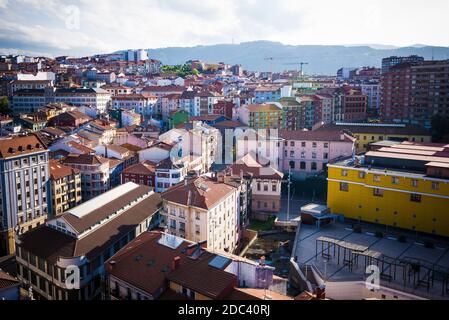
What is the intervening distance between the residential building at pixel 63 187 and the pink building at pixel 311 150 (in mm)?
21384

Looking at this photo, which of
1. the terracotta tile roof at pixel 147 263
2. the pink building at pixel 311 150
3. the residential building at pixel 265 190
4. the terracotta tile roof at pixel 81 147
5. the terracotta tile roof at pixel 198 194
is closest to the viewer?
the terracotta tile roof at pixel 147 263

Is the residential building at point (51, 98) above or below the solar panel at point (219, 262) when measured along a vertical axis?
above

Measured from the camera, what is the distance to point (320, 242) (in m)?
25.6

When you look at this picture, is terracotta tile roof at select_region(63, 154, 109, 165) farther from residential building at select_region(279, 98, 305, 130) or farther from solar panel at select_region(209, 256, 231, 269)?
residential building at select_region(279, 98, 305, 130)

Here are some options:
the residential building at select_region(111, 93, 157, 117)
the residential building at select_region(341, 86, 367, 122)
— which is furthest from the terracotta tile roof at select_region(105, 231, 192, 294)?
the residential building at select_region(111, 93, 157, 117)

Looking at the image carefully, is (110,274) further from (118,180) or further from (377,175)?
(118,180)

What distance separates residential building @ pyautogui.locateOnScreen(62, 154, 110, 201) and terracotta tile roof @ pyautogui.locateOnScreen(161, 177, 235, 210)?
47.6 ft

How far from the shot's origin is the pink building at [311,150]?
42.4 meters

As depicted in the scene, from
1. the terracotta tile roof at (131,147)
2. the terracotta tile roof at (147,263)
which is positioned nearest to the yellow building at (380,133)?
the terracotta tile roof at (131,147)

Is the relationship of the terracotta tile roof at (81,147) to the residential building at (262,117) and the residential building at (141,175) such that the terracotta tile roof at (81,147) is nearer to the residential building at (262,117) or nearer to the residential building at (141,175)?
the residential building at (141,175)

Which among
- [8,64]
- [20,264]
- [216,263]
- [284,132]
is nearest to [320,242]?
[216,263]

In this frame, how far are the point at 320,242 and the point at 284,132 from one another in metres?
21.6

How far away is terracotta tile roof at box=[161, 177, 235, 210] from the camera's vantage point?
81.4ft

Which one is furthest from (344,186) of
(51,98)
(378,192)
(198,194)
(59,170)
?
(51,98)
